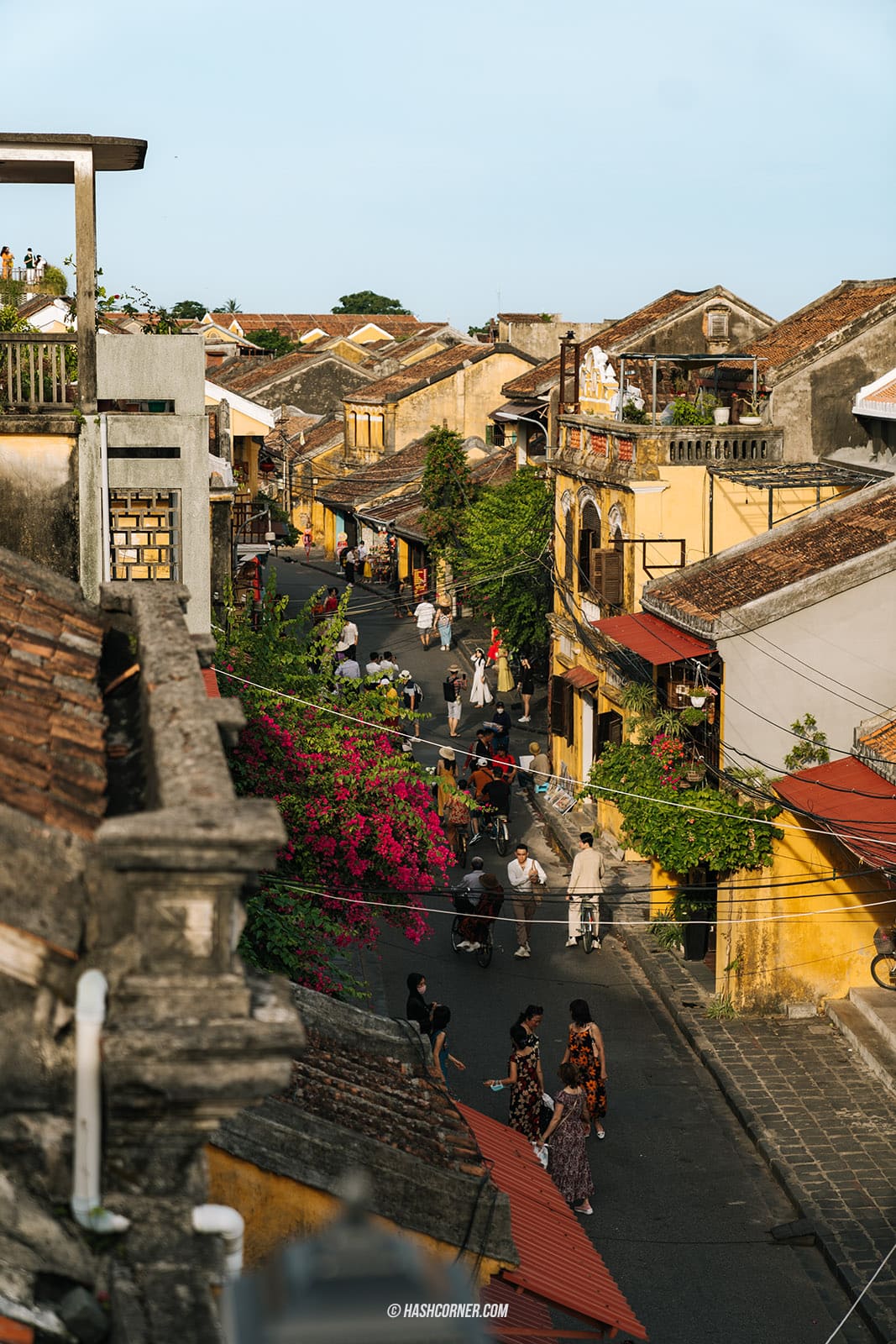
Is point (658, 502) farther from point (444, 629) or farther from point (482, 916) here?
point (444, 629)

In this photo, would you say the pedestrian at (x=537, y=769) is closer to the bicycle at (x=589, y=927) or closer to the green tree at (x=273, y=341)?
the bicycle at (x=589, y=927)

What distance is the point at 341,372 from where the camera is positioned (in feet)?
244

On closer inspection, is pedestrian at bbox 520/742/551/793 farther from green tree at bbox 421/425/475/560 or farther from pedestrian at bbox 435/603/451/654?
green tree at bbox 421/425/475/560

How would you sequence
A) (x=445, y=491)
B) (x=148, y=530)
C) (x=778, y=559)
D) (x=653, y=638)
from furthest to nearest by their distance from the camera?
(x=445, y=491), (x=778, y=559), (x=653, y=638), (x=148, y=530)

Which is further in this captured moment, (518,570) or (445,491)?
(445,491)

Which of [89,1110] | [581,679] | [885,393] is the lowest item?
[581,679]

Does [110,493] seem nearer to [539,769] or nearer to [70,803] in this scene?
[70,803]

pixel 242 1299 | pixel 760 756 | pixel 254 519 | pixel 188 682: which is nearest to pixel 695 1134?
pixel 760 756

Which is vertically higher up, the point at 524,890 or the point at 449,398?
the point at 449,398

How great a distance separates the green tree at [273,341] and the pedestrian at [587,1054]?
80.5 m

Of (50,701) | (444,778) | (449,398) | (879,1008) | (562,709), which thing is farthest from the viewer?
(449,398)

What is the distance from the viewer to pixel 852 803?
15.9 metres

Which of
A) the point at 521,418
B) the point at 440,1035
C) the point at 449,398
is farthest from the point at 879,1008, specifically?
the point at 449,398

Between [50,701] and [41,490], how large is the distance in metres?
7.77
